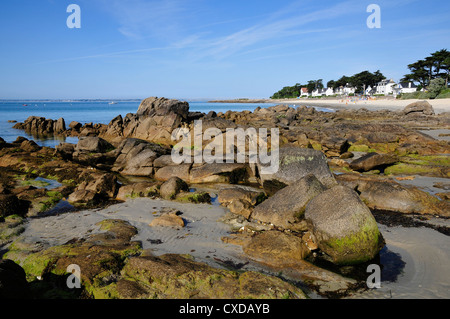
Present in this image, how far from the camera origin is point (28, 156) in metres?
17.8

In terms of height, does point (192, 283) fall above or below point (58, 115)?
below

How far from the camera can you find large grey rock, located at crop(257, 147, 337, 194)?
1168cm

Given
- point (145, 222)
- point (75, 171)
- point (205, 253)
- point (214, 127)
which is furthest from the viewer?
point (214, 127)

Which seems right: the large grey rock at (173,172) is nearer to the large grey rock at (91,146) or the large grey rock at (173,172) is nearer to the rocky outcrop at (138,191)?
the rocky outcrop at (138,191)

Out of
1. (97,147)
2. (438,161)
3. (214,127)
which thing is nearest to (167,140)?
(214,127)

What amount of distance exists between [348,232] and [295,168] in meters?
5.35

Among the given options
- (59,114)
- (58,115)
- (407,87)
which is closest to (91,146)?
(58,115)

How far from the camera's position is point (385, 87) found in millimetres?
116312

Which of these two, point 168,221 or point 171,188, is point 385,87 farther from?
point 168,221

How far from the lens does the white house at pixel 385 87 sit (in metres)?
115

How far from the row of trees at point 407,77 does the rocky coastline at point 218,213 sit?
72052 mm

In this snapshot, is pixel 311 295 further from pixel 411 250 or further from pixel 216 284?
pixel 411 250

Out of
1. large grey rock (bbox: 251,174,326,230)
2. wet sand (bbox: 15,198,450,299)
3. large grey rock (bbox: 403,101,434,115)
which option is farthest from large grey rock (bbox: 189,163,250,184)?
large grey rock (bbox: 403,101,434,115)

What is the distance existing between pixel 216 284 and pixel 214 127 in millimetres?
21585
